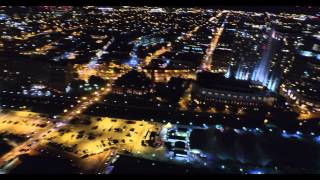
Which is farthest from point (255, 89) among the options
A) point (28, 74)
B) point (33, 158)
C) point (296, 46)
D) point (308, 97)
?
point (28, 74)

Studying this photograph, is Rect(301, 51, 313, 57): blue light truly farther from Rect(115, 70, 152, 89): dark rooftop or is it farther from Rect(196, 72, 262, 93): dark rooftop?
Rect(115, 70, 152, 89): dark rooftop

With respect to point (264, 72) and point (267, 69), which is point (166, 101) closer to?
point (264, 72)

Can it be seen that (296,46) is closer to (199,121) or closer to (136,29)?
(199,121)

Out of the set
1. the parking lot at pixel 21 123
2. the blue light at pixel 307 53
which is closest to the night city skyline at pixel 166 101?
the parking lot at pixel 21 123

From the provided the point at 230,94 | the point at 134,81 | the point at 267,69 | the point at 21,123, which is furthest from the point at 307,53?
the point at 21,123

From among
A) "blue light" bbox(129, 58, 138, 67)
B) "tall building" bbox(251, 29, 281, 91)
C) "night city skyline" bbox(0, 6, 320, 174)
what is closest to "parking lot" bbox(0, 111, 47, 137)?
"night city skyline" bbox(0, 6, 320, 174)

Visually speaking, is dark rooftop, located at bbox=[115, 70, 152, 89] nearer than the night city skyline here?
No
